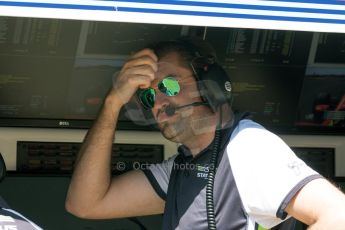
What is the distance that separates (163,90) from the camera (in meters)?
2.96

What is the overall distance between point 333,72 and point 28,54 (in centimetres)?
153

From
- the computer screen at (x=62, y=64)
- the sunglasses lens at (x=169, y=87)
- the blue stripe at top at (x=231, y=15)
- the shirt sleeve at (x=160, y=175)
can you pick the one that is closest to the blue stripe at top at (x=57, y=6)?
the blue stripe at top at (x=231, y=15)

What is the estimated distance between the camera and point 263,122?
3646mm

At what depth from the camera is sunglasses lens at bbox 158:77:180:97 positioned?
295cm

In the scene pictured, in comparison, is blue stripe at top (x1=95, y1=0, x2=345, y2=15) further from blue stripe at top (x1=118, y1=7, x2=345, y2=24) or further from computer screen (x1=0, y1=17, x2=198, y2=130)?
computer screen (x1=0, y1=17, x2=198, y2=130)

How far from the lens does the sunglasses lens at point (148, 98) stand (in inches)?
119

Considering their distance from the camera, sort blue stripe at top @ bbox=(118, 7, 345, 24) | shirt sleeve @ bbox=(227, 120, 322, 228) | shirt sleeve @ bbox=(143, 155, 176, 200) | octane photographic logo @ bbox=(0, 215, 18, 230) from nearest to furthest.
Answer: octane photographic logo @ bbox=(0, 215, 18, 230) → blue stripe at top @ bbox=(118, 7, 345, 24) → shirt sleeve @ bbox=(227, 120, 322, 228) → shirt sleeve @ bbox=(143, 155, 176, 200)

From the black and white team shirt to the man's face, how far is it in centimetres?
13

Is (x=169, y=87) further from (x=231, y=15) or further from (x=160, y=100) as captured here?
(x=231, y=15)

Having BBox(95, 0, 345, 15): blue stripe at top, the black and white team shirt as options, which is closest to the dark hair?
the black and white team shirt

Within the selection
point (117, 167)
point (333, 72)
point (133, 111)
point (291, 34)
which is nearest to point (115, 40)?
point (133, 111)

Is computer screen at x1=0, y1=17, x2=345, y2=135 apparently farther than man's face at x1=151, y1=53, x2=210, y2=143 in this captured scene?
Yes

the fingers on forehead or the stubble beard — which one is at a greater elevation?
the fingers on forehead

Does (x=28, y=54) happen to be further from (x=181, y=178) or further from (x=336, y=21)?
(x=336, y=21)
